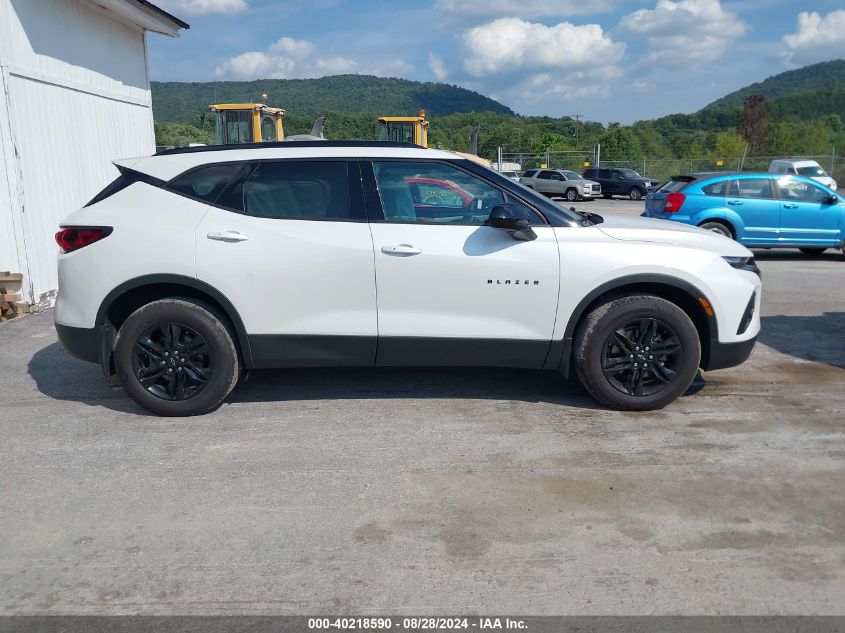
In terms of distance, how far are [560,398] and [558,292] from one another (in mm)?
942

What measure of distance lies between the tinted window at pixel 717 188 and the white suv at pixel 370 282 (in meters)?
8.37

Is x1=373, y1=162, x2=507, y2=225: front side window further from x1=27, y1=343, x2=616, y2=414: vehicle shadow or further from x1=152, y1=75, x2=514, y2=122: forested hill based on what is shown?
x1=152, y1=75, x2=514, y2=122: forested hill

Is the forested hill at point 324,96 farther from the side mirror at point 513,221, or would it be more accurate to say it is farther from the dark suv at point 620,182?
the side mirror at point 513,221

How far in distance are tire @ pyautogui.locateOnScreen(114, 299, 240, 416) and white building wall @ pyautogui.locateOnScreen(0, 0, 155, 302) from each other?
14.7 feet

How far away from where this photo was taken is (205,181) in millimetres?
5113

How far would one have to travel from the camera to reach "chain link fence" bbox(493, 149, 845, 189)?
134ft

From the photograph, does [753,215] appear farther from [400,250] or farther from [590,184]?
[590,184]

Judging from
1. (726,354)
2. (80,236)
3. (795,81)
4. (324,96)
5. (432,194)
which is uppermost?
(795,81)

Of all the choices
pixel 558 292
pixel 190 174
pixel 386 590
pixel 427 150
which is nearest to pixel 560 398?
pixel 558 292

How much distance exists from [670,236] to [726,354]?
35.5 inches

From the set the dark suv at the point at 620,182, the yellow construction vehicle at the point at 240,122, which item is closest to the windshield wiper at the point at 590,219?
the yellow construction vehicle at the point at 240,122

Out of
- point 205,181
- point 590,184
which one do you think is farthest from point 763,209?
point 590,184

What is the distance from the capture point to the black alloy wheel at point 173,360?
4.99 m

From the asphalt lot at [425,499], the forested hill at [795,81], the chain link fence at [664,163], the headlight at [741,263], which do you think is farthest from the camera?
the forested hill at [795,81]
